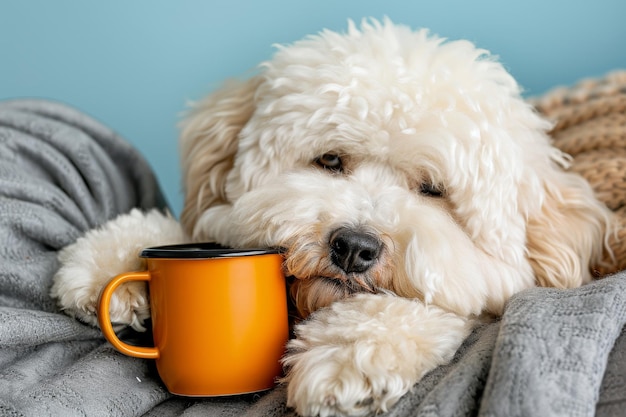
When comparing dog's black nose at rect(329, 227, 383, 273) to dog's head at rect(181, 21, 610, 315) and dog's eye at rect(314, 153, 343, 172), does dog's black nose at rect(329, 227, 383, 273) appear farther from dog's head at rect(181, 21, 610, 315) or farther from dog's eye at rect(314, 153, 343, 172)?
dog's eye at rect(314, 153, 343, 172)

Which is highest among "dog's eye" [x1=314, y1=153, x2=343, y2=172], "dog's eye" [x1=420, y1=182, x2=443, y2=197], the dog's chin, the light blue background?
the light blue background

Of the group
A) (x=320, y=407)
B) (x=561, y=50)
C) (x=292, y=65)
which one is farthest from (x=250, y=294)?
(x=561, y=50)

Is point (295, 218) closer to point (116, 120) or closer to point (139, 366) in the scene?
point (139, 366)

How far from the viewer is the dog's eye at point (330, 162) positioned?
127cm

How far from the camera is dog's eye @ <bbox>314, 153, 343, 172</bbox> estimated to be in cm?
127

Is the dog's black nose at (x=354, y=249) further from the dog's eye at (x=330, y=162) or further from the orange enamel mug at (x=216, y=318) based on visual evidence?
the dog's eye at (x=330, y=162)

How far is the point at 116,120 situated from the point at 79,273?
1.12 meters

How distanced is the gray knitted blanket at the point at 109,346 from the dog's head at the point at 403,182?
0.48 ft

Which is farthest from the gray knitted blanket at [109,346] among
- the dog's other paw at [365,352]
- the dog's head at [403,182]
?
the dog's head at [403,182]

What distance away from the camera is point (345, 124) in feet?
3.94

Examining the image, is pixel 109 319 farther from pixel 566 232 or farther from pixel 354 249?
pixel 566 232

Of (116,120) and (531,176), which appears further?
(116,120)

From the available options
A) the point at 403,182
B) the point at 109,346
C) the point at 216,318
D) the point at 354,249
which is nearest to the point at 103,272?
the point at 109,346

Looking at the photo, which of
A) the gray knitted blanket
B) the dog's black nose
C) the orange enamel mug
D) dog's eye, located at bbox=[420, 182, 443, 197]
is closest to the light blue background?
the gray knitted blanket
